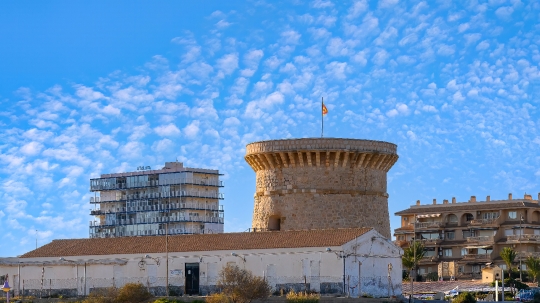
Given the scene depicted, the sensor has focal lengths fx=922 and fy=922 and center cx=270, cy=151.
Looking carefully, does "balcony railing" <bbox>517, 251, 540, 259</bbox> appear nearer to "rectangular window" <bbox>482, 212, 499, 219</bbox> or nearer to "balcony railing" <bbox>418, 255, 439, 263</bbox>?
"rectangular window" <bbox>482, 212, 499, 219</bbox>

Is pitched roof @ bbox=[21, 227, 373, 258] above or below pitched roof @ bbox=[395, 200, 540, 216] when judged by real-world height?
below

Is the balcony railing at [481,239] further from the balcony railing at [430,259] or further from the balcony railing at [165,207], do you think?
the balcony railing at [165,207]

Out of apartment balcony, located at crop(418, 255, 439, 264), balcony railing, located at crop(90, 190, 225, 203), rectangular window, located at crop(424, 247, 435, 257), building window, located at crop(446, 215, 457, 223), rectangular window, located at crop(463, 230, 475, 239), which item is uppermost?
balcony railing, located at crop(90, 190, 225, 203)

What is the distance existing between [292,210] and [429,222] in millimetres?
49076

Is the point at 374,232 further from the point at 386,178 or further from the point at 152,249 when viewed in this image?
the point at 152,249

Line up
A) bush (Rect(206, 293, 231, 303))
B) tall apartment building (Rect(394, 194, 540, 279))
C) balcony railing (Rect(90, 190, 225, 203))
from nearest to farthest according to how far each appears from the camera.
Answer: bush (Rect(206, 293, 231, 303)) → tall apartment building (Rect(394, 194, 540, 279)) → balcony railing (Rect(90, 190, 225, 203))

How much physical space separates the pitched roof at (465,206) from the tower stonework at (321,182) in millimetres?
44004

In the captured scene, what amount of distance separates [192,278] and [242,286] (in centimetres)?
618

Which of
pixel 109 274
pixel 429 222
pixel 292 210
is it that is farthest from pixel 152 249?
pixel 429 222

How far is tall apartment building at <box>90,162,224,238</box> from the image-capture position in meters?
127

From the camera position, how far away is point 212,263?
150 feet

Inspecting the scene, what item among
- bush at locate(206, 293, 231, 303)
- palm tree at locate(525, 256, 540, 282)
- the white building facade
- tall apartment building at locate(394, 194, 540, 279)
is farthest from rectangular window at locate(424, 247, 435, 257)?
bush at locate(206, 293, 231, 303)

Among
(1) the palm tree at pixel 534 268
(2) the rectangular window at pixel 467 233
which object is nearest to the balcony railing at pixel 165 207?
(2) the rectangular window at pixel 467 233

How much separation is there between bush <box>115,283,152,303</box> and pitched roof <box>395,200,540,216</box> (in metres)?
54.0
